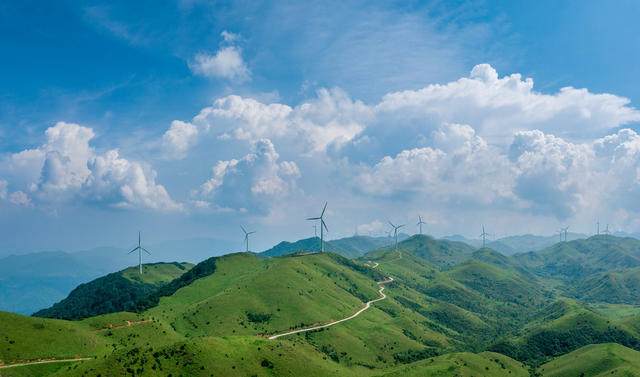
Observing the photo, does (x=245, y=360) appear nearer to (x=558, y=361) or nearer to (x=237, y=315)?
(x=237, y=315)

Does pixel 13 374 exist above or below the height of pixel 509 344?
above

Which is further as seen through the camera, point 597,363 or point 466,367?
point 597,363

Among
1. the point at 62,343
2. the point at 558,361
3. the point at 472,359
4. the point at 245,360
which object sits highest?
the point at 62,343

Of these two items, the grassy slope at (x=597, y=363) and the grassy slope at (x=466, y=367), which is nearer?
the grassy slope at (x=466, y=367)

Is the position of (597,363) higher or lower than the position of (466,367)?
lower

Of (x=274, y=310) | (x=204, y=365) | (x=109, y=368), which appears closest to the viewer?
(x=109, y=368)

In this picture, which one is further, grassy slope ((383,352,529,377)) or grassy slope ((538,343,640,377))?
grassy slope ((538,343,640,377))

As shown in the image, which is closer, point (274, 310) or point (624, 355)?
point (624, 355)

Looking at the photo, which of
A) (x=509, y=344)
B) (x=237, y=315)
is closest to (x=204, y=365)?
(x=237, y=315)
